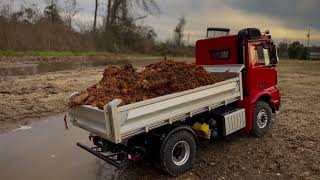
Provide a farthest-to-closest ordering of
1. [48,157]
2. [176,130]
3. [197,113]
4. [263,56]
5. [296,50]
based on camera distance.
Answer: [296,50] → [263,56] → [48,157] → [197,113] → [176,130]

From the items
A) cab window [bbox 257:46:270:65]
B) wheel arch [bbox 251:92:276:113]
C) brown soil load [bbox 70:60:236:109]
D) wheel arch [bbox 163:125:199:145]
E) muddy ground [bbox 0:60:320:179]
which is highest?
cab window [bbox 257:46:270:65]

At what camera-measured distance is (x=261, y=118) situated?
8.66 metres

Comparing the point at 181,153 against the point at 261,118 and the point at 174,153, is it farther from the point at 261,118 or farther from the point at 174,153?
the point at 261,118

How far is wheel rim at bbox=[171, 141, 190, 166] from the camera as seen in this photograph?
259 inches

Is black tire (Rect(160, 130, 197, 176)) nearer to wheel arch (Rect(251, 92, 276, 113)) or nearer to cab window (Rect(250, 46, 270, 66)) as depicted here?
wheel arch (Rect(251, 92, 276, 113))

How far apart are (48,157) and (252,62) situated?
485 centimetres

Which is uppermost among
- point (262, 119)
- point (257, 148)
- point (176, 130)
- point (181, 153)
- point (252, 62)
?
point (252, 62)

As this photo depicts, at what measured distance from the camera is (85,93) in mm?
6461

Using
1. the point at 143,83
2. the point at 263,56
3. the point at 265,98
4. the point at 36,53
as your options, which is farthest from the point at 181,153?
the point at 36,53

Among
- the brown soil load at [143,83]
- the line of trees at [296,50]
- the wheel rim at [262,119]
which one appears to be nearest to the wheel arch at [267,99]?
the wheel rim at [262,119]

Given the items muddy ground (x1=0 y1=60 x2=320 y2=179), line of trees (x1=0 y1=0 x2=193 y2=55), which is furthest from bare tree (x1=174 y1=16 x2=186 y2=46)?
muddy ground (x1=0 y1=60 x2=320 y2=179)

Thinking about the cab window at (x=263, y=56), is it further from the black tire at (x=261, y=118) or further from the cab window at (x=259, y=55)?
the black tire at (x=261, y=118)

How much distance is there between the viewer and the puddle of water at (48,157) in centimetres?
678

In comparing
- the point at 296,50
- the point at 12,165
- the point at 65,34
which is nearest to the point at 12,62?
the point at 65,34
